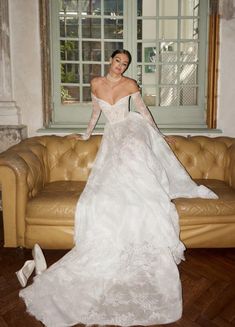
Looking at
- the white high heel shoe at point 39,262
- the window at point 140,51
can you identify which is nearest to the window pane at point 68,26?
the window at point 140,51

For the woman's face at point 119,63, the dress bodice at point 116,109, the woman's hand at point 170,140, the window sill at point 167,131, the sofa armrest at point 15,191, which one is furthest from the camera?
the window sill at point 167,131

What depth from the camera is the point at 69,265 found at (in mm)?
2473

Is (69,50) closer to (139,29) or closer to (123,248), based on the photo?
A: (139,29)

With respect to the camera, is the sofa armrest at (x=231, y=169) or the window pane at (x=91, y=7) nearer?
the sofa armrest at (x=231, y=169)

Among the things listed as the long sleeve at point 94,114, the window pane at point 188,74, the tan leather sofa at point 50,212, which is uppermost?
the window pane at point 188,74

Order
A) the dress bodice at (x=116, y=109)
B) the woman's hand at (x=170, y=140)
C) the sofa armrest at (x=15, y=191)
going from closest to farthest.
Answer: the sofa armrest at (x=15, y=191), the dress bodice at (x=116, y=109), the woman's hand at (x=170, y=140)

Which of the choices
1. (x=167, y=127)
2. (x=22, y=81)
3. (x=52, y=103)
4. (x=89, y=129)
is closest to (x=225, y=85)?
(x=167, y=127)

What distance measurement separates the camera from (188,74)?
4297mm

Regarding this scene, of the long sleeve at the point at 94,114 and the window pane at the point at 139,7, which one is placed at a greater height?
the window pane at the point at 139,7

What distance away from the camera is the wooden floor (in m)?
2.15

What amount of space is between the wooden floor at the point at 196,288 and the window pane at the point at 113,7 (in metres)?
2.87

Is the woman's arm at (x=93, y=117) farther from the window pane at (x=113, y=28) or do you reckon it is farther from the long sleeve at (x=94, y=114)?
the window pane at (x=113, y=28)

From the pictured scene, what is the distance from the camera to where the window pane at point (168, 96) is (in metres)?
4.35

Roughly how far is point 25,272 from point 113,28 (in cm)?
301
